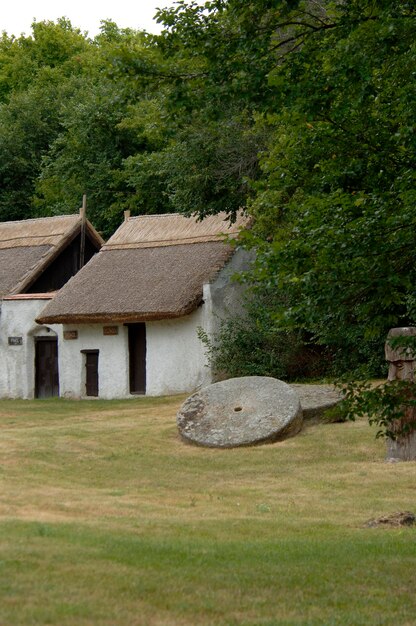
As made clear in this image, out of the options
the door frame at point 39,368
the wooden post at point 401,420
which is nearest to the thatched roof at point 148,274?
the door frame at point 39,368

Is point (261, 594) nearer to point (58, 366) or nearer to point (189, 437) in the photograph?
point (189, 437)

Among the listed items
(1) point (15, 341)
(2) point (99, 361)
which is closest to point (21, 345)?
(1) point (15, 341)

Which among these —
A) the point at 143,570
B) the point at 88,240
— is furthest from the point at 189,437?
the point at 88,240

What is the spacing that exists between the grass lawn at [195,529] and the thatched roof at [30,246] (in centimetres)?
875

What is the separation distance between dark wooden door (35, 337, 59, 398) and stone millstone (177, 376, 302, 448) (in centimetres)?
1045

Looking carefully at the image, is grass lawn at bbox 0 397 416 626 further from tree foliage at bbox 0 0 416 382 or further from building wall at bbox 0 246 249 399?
building wall at bbox 0 246 249 399

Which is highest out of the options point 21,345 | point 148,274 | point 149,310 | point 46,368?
point 148,274

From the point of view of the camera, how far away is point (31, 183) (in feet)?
163

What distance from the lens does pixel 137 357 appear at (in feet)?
97.3

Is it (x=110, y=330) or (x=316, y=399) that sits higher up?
(x=110, y=330)

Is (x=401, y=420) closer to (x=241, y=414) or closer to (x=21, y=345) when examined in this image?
(x=241, y=414)

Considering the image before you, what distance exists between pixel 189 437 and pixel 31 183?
103 ft

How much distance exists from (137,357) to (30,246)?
6268mm

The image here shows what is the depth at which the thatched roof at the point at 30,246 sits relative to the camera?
3216cm
